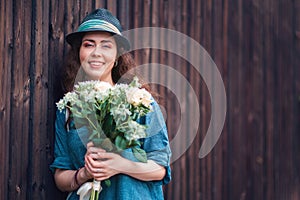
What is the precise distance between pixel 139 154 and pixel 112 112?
0.96ft

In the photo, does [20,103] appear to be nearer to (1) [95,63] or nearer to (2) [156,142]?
(1) [95,63]

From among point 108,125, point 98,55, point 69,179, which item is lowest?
point 69,179

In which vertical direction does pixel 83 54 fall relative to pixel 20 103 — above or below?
above

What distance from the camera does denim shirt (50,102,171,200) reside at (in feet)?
12.0

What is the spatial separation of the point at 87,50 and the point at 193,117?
52.3 inches

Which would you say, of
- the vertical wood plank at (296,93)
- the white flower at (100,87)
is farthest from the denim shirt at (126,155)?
the vertical wood plank at (296,93)

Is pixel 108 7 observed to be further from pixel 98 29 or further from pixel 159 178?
pixel 159 178

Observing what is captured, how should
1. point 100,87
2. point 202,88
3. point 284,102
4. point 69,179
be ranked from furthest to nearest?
1. point 284,102
2. point 202,88
3. point 69,179
4. point 100,87

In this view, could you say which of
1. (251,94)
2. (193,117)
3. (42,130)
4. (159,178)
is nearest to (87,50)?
(42,130)

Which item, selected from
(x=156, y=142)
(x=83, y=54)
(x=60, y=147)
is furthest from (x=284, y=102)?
(x=60, y=147)

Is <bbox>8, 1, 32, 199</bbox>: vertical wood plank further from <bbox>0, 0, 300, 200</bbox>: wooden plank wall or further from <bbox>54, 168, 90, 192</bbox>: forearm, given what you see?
<bbox>54, 168, 90, 192</bbox>: forearm

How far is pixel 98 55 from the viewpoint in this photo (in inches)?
152

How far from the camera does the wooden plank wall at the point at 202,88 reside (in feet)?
12.7

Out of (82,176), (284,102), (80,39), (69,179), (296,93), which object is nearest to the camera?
(82,176)
